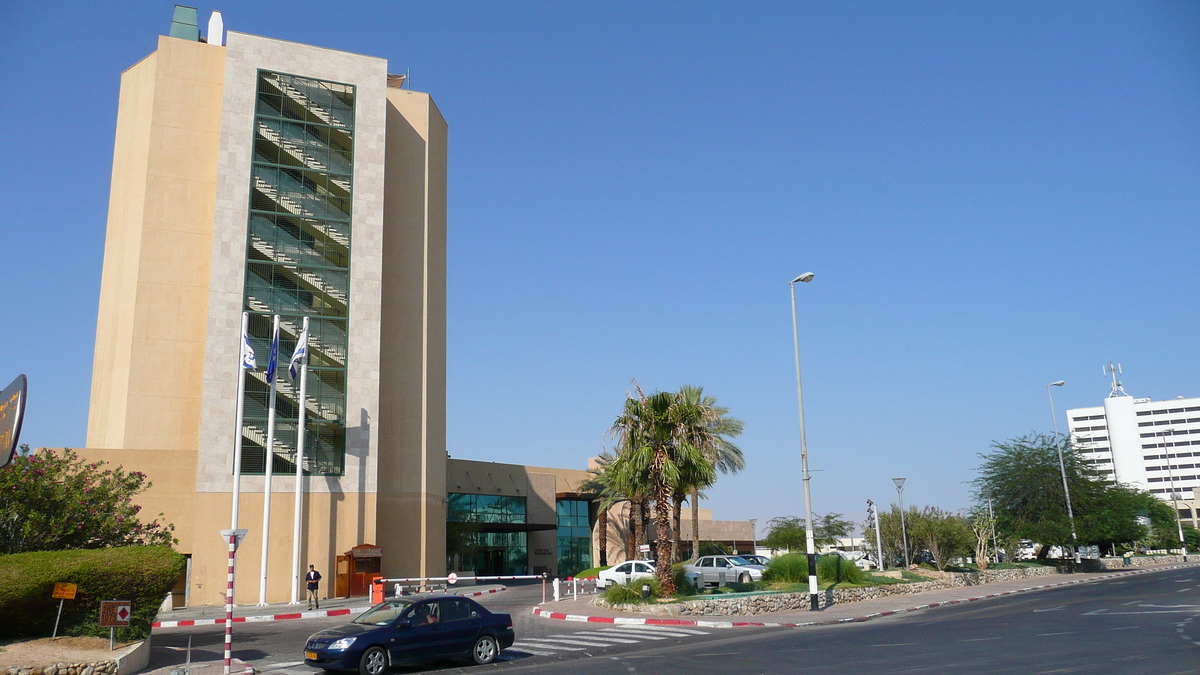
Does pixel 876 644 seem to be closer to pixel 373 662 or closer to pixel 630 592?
pixel 373 662

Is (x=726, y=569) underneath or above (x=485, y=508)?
underneath

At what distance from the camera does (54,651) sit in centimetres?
1619

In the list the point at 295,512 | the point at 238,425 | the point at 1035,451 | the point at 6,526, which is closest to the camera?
the point at 6,526

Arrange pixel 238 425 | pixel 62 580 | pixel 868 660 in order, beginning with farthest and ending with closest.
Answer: pixel 238 425 < pixel 62 580 < pixel 868 660

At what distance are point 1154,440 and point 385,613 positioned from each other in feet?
593

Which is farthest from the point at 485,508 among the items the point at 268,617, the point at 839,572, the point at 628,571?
the point at 839,572

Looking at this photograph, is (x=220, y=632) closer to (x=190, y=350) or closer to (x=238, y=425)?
(x=238, y=425)

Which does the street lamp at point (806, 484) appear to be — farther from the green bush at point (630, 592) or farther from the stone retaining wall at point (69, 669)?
the stone retaining wall at point (69, 669)

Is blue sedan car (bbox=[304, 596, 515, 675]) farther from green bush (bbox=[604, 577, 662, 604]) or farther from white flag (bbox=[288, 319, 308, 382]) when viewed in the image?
white flag (bbox=[288, 319, 308, 382])

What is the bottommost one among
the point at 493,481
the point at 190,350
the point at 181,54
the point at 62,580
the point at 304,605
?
the point at 304,605

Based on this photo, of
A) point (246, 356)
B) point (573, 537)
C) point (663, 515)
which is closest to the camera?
point (663, 515)

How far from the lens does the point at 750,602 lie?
2636 centimetres

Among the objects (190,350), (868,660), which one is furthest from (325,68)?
(868,660)

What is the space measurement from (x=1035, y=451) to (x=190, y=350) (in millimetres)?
50918
